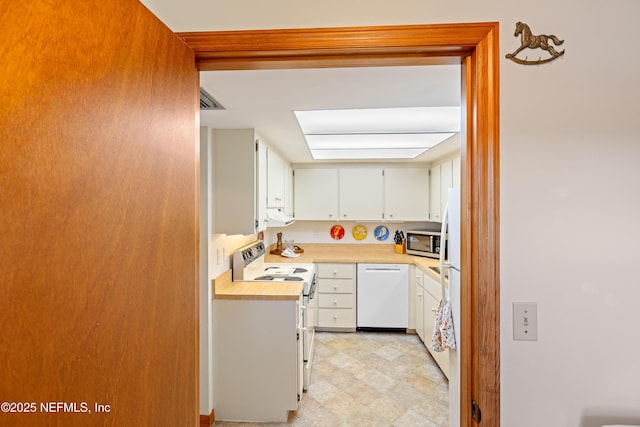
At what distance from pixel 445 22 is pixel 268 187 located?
6.68 ft

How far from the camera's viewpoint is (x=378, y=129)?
2.42 metres

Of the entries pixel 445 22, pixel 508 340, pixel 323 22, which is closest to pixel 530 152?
pixel 445 22

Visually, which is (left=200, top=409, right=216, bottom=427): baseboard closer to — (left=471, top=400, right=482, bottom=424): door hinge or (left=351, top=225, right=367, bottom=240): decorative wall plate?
(left=471, top=400, right=482, bottom=424): door hinge

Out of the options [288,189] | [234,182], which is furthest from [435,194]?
[234,182]

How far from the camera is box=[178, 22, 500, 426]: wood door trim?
88 cm

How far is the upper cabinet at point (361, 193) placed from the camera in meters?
3.98

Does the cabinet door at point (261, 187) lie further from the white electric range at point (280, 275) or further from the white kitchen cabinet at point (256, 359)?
the white kitchen cabinet at point (256, 359)

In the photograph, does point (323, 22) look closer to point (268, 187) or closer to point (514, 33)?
point (514, 33)

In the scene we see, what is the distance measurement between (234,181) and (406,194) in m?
2.49

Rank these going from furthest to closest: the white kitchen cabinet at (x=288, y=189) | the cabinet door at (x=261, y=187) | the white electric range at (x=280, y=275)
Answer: the white kitchen cabinet at (x=288, y=189), the white electric range at (x=280, y=275), the cabinet door at (x=261, y=187)

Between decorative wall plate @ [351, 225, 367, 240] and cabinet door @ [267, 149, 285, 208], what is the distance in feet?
4.48

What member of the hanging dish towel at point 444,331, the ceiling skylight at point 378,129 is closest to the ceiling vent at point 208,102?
the ceiling skylight at point 378,129

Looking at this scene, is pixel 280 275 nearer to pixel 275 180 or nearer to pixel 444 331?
pixel 275 180

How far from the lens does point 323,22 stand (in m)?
0.91
